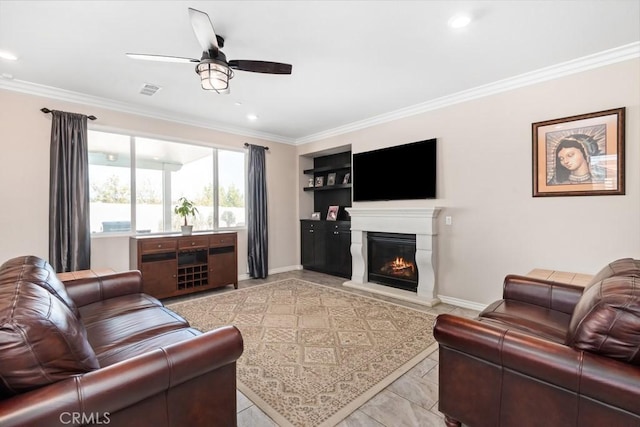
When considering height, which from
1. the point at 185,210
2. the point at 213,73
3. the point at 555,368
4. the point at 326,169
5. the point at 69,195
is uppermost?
the point at 213,73

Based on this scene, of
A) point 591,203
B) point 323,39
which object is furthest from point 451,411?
point 323,39

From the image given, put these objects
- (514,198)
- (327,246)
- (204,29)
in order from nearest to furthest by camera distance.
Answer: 1. (204,29)
2. (514,198)
3. (327,246)

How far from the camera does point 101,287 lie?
95.1 inches

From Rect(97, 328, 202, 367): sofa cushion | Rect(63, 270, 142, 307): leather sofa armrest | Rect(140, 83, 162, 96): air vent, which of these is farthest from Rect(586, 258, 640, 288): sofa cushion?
Rect(140, 83, 162, 96): air vent

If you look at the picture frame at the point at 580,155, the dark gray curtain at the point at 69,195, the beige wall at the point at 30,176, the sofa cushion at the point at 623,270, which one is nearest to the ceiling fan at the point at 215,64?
the dark gray curtain at the point at 69,195

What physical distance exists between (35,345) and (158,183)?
3.96m

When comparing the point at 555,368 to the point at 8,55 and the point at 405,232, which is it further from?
the point at 8,55

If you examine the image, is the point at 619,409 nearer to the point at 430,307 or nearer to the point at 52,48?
the point at 430,307

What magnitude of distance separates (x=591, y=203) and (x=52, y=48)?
5.28 meters

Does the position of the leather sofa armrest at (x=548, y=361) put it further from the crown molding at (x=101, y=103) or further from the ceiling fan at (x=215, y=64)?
the crown molding at (x=101, y=103)

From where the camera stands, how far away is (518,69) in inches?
122

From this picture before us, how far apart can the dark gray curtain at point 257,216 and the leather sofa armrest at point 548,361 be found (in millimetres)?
4122

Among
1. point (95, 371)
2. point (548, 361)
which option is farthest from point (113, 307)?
point (548, 361)

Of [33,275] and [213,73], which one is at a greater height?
[213,73]
